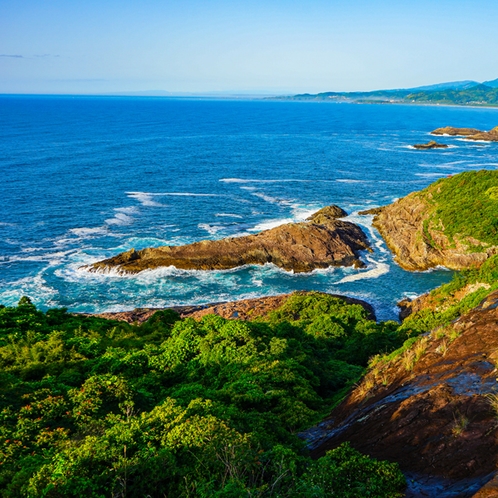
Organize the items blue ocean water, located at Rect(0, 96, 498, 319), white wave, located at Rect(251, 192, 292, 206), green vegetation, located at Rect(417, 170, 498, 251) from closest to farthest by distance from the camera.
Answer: blue ocean water, located at Rect(0, 96, 498, 319) < green vegetation, located at Rect(417, 170, 498, 251) < white wave, located at Rect(251, 192, 292, 206)

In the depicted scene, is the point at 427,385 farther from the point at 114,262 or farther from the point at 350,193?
the point at 350,193

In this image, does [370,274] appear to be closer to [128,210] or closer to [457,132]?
[128,210]

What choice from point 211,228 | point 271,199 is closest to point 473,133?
point 271,199

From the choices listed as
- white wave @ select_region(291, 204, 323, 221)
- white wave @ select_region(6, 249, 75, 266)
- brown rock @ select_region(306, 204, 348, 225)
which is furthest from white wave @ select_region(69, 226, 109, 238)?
brown rock @ select_region(306, 204, 348, 225)

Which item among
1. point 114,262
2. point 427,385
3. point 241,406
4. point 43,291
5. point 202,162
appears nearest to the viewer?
point 427,385

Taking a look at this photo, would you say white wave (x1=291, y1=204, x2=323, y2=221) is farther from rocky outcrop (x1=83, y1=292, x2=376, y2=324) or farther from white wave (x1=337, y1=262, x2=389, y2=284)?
rocky outcrop (x1=83, y1=292, x2=376, y2=324)

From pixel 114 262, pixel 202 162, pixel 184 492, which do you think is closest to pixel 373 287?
pixel 114 262
